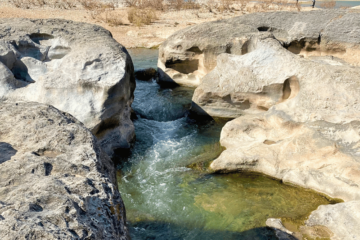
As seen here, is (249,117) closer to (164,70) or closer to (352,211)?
(352,211)

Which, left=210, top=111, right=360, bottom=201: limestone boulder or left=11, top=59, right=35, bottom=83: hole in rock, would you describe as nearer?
left=210, top=111, right=360, bottom=201: limestone boulder

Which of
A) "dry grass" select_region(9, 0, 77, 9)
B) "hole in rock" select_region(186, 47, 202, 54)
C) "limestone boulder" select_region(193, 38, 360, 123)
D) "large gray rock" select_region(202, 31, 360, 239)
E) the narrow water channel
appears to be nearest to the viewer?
the narrow water channel

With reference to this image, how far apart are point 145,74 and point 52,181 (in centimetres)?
807

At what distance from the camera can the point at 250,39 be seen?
7.84 m

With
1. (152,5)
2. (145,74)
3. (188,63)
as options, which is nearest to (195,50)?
(188,63)

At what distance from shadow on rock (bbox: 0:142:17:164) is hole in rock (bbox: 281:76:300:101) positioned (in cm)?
464

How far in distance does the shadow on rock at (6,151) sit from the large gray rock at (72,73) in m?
2.60

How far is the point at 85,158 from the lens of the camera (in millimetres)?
2082

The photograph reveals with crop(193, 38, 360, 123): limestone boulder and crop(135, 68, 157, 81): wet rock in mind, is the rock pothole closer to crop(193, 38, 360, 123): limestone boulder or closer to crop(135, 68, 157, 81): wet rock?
crop(193, 38, 360, 123): limestone boulder

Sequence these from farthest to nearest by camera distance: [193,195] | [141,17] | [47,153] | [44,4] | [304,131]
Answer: [44,4], [141,17], [304,131], [193,195], [47,153]

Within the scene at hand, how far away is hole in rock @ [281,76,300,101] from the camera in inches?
218

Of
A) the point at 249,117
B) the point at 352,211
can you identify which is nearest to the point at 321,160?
the point at 352,211

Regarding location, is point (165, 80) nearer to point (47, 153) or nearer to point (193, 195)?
point (193, 195)

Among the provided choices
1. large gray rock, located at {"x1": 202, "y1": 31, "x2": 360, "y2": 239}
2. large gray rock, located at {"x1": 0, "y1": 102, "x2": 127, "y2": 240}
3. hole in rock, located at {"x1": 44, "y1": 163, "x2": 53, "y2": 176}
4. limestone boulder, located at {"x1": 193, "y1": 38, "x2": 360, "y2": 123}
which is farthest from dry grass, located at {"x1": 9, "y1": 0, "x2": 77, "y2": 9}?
hole in rock, located at {"x1": 44, "y1": 163, "x2": 53, "y2": 176}
